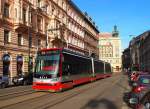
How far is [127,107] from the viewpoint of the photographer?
15102 mm

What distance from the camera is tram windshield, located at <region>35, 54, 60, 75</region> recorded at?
76.5 ft

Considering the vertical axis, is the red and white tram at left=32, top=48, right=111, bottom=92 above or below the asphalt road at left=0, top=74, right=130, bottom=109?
above

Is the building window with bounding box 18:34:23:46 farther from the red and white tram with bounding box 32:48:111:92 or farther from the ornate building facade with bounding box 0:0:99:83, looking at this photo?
the red and white tram with bounding box 32:48:111:92

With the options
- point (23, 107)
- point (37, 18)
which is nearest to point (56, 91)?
point (23, 107)

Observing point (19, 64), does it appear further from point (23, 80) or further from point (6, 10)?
point (23, 80)

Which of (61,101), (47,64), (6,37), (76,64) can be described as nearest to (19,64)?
(6,37)

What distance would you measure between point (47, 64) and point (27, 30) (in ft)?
84.3

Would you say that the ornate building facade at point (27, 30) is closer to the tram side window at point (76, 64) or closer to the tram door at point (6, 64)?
the tram door at point (6, 64)

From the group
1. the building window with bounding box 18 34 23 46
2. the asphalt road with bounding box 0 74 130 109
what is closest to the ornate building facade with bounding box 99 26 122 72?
the building window with bounding box 18 34 23 46

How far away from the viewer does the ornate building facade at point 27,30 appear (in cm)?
4325

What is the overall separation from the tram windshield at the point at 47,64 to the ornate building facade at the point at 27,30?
18529 millimetres

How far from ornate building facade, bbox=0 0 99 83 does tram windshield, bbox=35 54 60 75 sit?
18529 mm

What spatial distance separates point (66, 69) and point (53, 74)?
2.25 meters

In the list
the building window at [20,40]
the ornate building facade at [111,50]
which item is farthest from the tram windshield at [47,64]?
the ornate building facade at [111,50]
